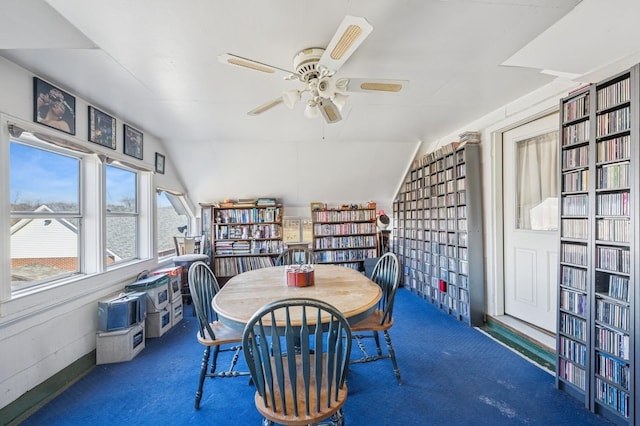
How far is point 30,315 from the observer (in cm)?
183

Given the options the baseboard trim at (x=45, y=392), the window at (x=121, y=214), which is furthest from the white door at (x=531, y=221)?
the window at (x=121, y=214)

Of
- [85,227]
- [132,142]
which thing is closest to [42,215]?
[85,227]

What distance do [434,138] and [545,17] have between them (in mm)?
2423

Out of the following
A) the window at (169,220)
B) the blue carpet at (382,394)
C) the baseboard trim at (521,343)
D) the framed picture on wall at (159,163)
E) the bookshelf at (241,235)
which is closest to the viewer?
the blue carpet at (382,394)

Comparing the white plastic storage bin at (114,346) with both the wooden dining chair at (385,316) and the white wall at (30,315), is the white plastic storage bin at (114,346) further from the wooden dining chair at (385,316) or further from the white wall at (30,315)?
the wooden dining chair at (385,316)

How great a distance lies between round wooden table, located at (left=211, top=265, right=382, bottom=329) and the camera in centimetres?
150

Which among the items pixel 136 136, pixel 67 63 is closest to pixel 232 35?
pixel 67 63

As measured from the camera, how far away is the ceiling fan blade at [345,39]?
106 cm

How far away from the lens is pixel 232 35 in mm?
1518

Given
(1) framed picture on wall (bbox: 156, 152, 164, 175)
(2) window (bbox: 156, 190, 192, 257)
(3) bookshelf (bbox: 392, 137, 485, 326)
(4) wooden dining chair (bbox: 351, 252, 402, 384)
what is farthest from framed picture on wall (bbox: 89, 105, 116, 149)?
(3) bookshelf (bbox: 392, 137, 485, 326)

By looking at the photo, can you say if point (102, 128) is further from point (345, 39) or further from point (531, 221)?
point (531, 221)

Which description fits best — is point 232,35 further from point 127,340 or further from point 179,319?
point 179,319

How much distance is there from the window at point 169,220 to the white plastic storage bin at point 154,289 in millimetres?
1138

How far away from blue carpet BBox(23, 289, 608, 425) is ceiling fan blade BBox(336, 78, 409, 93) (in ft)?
6.70
